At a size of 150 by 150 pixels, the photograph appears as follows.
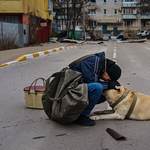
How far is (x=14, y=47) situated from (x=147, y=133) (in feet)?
54.8

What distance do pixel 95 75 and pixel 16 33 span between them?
57.4 ft

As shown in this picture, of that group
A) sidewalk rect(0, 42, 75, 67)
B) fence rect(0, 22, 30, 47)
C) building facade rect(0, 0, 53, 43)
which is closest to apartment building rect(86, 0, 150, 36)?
building facade rect(0, 0, 53, 43)

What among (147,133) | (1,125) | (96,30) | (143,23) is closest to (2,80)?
(1,125)

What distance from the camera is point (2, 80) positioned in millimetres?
7012

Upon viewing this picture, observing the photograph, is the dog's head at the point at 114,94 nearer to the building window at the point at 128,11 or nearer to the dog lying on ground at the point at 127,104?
the dog lying on ground at the point at 127,104

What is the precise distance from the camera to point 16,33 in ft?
64.4

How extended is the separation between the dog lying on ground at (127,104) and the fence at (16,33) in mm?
14743

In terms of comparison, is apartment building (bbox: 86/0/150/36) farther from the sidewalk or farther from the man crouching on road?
the man crouching on road

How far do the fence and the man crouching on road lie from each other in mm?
14703

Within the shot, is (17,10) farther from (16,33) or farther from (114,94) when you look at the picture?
(114,94)

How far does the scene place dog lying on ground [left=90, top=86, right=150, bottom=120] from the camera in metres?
3.53

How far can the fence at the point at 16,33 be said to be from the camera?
56.9 feet

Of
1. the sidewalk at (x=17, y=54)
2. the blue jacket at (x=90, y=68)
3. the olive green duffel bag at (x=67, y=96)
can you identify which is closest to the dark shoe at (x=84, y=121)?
the olive green duffel bag at (x=67, y=96)

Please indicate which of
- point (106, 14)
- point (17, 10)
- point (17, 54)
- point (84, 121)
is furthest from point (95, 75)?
point (106, 14)
